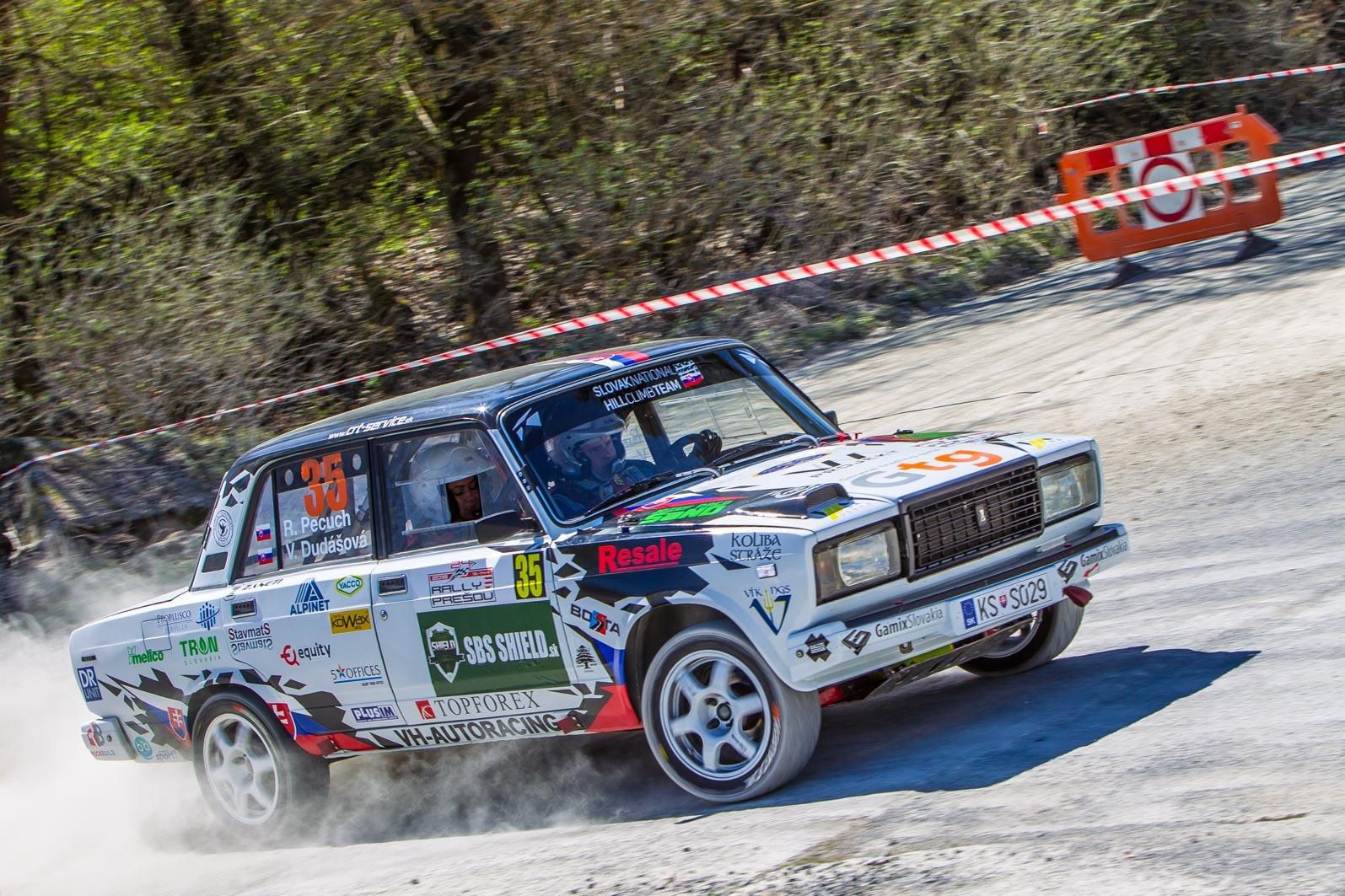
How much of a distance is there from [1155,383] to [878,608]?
687 cm

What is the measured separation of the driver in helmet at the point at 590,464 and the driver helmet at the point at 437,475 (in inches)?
13.6

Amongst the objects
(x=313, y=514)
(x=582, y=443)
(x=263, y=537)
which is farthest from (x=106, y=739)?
(x=582, y=443)

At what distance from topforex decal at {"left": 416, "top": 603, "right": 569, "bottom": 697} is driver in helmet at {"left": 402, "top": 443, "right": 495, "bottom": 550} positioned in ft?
1.13

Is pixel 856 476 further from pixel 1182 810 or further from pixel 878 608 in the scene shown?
pixel 1182 810

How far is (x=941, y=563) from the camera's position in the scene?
222 inches

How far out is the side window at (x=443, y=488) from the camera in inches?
246

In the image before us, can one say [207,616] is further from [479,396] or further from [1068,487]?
[1068,487]

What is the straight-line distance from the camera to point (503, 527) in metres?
6.00

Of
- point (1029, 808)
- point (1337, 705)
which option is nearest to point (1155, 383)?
point (1337, 705)

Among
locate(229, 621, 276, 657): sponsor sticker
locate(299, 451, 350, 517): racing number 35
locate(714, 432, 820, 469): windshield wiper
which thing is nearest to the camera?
locate(714, 432, 820, 469): windshield wiper

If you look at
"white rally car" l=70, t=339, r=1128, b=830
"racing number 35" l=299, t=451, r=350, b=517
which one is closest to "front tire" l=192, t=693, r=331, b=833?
"white rally car" l=70, t=339, r=1128, b=830

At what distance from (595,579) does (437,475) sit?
1043 mm

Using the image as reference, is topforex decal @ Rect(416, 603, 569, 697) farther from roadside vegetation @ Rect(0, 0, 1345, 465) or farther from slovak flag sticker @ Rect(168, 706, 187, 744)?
roadside vegetation @ Rect(0, 0, 1345, 465)

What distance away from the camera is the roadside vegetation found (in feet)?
54.6
